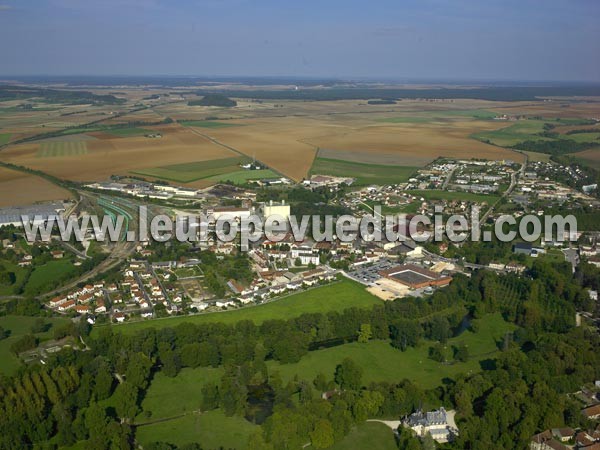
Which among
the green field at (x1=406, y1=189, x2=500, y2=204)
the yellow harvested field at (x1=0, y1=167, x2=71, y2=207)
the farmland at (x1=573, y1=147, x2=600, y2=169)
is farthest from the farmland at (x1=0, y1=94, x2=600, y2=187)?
the farmland at (x1=573, y1=147, x2=600, y2=169)

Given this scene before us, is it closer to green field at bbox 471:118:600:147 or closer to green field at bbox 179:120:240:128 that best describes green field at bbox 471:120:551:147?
green field at bbox 471:118:600:147

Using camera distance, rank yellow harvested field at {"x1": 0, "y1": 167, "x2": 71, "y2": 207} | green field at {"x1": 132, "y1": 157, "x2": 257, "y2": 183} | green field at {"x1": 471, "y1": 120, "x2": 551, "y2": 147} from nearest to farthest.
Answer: yellow harvested field at {"x1": 0, "y1": 167, "x2": 71, "y2": 207}, green field at {"x1": 132, "y1": 157, "x2": 257, "y2": 183}, green field at {"x1": 471, "y1": 120, "x2": 551, "y2": 147}

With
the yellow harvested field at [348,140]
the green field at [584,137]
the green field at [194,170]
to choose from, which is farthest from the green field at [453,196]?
the green field at [584,137]

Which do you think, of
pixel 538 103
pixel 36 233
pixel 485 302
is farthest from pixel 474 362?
pixel 538 103

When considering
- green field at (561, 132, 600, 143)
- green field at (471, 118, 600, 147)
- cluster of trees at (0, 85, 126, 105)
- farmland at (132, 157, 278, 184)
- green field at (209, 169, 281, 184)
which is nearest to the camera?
green field at (209, 169, 281, 184)

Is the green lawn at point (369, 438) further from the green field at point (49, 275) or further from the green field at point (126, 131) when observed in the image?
the green field at point (126, 131)

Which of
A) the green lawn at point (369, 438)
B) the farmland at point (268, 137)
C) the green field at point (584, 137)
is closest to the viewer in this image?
the green lawn at point (369, 438)
